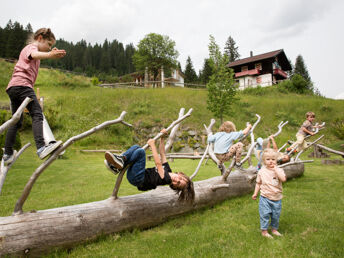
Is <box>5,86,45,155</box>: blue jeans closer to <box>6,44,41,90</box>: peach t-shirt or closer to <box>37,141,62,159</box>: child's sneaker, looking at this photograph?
<box>6,44,41,90</box>: peach t-shirt

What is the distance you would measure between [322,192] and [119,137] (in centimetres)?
1655

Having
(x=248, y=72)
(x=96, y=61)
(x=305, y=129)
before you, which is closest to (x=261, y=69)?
(x=248, y=72)

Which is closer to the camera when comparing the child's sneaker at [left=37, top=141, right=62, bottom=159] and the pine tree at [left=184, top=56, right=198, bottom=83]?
the child's sneaker at [left=37, top=141, right=62, bottom=159]

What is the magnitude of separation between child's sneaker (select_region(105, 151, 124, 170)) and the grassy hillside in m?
16.2

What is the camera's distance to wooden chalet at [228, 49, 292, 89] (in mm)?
40156

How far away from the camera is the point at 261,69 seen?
41.1 metres

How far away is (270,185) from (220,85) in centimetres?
1712

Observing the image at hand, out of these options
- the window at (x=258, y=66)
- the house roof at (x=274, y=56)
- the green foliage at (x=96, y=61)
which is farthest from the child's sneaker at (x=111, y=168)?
the green foliage at (x=96, y=61)

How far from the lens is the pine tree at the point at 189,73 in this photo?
61.1m

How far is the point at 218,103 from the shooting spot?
19.7 meters

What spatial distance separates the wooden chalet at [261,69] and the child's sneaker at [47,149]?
39937mm

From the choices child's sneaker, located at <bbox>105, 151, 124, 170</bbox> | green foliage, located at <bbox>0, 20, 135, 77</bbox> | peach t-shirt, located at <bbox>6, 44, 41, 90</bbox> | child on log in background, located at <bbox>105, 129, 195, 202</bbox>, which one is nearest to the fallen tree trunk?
child on log in background, located at <bbox>105, 129, 195, 202</bbox>

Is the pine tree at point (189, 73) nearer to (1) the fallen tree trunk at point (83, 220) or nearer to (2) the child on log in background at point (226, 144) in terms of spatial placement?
(2) the child on log in background at point (226, 144)

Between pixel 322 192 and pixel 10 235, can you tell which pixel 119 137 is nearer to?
pixel 322 192
